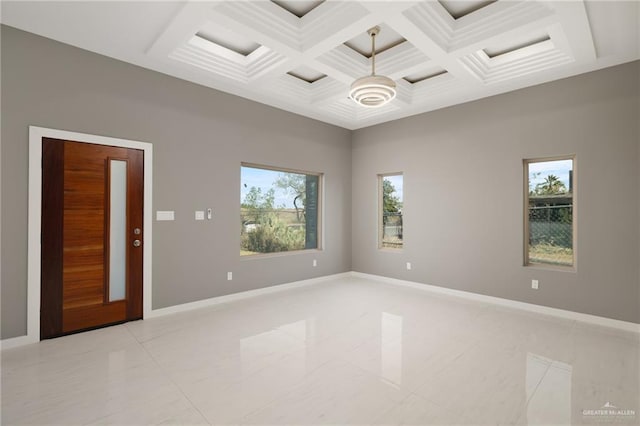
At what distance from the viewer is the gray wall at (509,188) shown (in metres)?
3.64

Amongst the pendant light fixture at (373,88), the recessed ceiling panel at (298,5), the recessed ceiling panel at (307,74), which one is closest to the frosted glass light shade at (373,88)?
the pendant light fixture at (373,88)

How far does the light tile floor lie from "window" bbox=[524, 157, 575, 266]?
0.89m

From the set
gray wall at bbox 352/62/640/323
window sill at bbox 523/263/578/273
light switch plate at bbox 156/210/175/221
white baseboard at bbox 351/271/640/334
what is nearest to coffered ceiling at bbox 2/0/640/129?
gray wall at bbox 352/62/640/323

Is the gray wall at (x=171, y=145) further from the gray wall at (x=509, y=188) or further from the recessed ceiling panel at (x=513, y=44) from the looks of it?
the recessed ceiling panel at (x=513, y=44)

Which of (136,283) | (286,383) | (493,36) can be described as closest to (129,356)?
(136,283)

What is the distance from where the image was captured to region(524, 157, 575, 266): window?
4109 mm

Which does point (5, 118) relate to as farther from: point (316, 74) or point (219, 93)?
point (316, 74)

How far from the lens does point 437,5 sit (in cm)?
302

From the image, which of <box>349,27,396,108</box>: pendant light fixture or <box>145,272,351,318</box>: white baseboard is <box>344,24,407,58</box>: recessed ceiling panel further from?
<box>145,272,351,318</box>: white baseboard

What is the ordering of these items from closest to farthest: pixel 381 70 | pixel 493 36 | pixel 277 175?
pixel 493 36
pixel 381 70
pixel 277 175

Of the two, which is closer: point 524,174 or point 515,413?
point 515,413

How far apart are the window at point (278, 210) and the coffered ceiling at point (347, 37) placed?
142cm

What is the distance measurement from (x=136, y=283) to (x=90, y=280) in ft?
Answer: 1.52

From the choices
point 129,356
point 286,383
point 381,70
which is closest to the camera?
point 286,383
